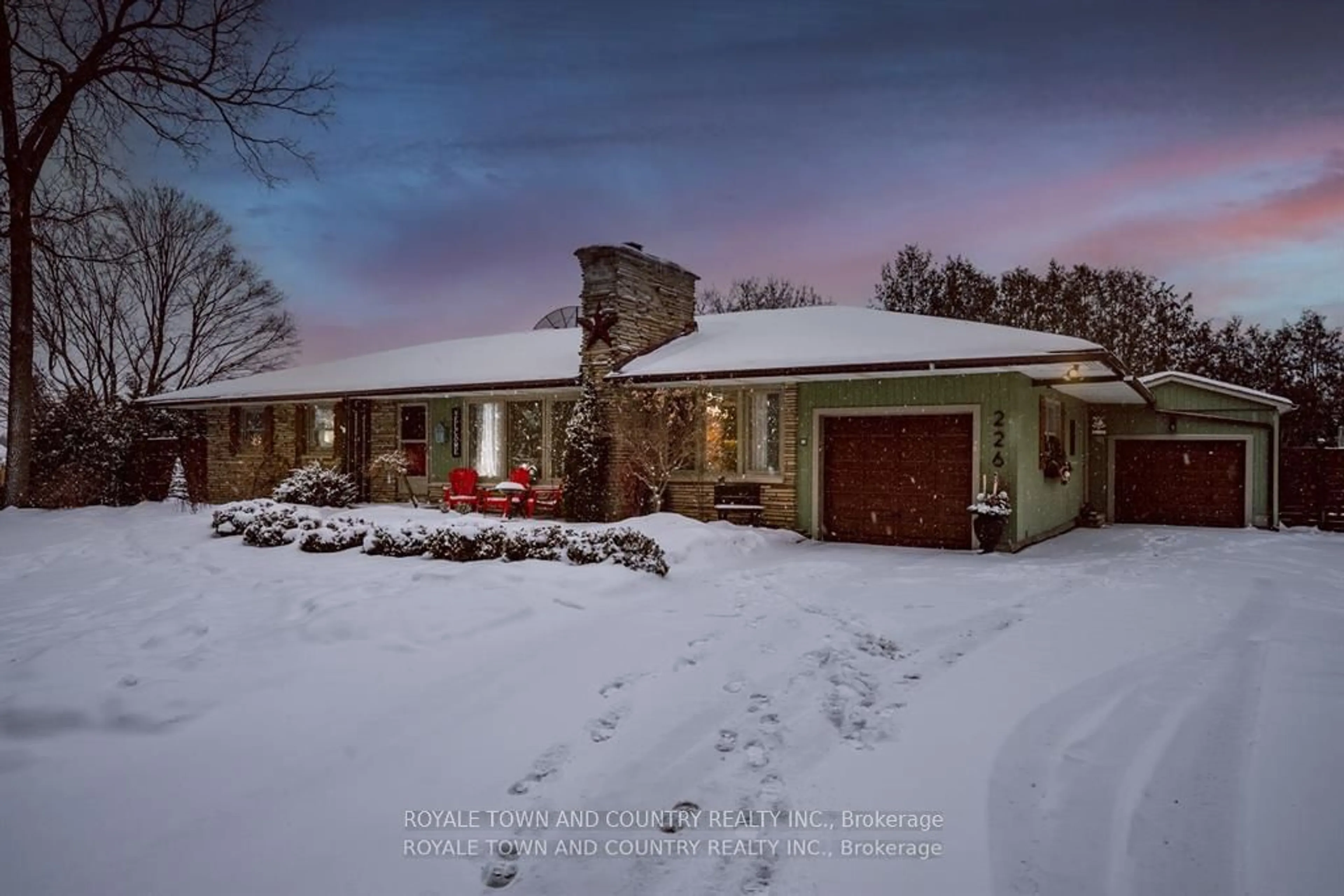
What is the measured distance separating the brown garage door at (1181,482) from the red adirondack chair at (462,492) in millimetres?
14247

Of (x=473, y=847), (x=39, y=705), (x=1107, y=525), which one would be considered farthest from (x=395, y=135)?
(x=1107, y=525)

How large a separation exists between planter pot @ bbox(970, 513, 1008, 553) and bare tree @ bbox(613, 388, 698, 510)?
5.00 m

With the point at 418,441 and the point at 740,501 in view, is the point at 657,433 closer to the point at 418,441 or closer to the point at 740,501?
the point at 740,501

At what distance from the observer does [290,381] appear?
61.8 feet

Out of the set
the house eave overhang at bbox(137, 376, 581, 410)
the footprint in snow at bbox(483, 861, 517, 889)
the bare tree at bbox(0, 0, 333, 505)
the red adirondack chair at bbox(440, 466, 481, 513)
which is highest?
the bare tree at bbox(0, 0, 333, 505)

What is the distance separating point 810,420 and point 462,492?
7.13 metres

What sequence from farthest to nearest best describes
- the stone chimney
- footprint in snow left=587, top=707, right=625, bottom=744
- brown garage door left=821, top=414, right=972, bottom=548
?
the stone chimney → brown garage door left=821, top=414, right=972, bottom=548 → footprint in snow left=587, top=707, right=625, bottom=744

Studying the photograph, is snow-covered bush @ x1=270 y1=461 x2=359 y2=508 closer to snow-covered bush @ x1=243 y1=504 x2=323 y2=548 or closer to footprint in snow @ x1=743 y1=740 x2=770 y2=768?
snow-covered bush @ x1=243 y1=504 x2=323 y2=548

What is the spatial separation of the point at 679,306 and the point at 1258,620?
11.5 metres

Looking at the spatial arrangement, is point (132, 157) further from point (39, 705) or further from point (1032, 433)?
point (1032, 433)

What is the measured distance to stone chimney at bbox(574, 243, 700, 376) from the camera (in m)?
13.6

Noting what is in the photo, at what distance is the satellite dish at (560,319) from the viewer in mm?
21266

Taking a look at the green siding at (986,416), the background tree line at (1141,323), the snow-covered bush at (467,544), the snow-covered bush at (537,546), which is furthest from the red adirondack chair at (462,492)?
the background tree line at (1141,323)

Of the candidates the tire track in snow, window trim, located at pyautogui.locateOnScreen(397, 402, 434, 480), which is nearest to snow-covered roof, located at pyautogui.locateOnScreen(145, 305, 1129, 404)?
window trim, located at pyautogui.locateOnScreen(397, 402, 434, 480)
